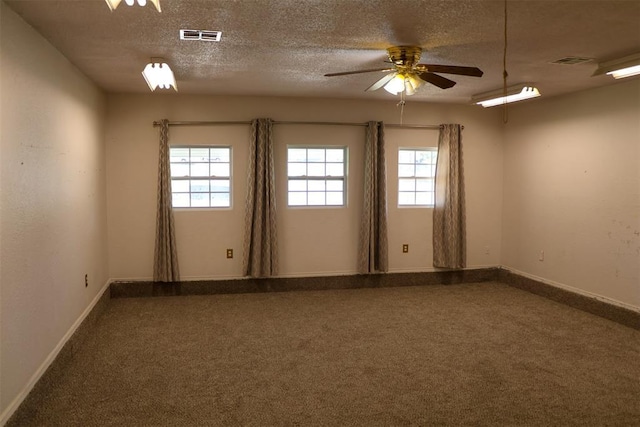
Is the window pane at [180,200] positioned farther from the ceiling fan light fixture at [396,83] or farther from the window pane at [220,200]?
the ceiling fan light fixture at [396,83]

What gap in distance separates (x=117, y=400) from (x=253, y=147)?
341 cm

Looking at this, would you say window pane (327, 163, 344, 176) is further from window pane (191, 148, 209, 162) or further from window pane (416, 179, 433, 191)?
window pane (191, 148, 209, 162)

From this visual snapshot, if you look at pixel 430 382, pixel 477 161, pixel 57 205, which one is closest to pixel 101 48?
pixel 57 205

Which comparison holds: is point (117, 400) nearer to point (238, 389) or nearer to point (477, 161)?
point (238, 389)

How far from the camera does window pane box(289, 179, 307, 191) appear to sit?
6215mm

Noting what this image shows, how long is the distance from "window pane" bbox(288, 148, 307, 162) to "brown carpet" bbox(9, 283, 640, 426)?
183 centimetres

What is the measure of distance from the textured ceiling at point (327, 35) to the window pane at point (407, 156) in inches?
70.8

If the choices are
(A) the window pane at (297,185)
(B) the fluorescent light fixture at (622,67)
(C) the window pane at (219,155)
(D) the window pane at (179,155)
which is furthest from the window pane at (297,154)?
(B) the fluorescent light fixture at (622,67)

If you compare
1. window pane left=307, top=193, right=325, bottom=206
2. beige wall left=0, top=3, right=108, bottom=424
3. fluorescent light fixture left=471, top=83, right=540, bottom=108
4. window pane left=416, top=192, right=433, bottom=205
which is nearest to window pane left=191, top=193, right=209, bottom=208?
window pane left=307, top=193, right=325, bottom=206

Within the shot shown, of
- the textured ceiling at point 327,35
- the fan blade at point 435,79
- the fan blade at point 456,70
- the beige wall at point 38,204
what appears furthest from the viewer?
the fan blade at point 435,79

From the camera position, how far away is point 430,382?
3.42 meters

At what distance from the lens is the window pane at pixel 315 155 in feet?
20.5

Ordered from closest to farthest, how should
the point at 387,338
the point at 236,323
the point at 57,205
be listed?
the point at 57,205 → the point at 387,338 → the point at 236,323

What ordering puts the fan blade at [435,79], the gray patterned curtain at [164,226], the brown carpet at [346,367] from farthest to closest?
the gray patterned curtain at [164,226], the fan blade at [435,79], the brown carpet at [346,367]
